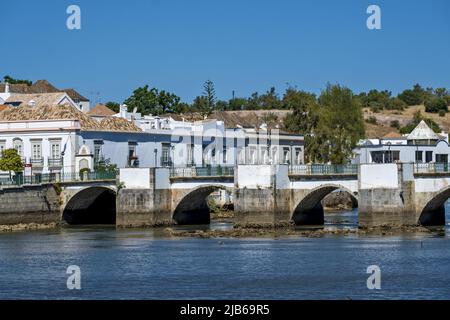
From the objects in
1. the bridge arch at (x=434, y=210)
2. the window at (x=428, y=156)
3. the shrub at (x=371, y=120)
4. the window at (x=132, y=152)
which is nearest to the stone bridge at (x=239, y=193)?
the bridge arch at (x=434, y=210)

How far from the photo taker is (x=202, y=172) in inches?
2842

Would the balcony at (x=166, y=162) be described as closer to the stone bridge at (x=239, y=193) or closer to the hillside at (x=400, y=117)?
the stone bridge at (x=239, y=193)

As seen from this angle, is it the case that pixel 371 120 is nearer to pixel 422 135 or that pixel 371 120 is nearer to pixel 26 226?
pixel 422 135

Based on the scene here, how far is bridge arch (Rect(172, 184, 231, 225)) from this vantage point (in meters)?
72.3

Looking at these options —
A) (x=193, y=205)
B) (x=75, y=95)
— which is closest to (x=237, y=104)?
(x=75, y=95)

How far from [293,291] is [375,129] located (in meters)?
126

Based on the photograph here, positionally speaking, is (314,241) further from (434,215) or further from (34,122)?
(34,122)

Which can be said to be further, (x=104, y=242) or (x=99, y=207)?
(x=99, y=207)

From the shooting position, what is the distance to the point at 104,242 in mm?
62219

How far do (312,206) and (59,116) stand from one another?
21.3 m

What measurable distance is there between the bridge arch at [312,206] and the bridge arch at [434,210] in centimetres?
447

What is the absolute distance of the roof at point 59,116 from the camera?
82.1 meters

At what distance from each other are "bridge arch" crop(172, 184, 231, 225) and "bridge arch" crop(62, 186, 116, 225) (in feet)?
14.5

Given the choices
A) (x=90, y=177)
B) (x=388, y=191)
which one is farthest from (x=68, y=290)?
(x=90, y=177)
